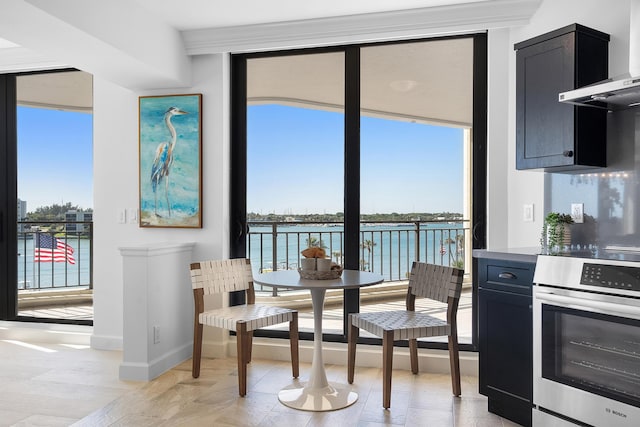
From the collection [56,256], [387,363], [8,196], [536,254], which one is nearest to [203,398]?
[387,363]

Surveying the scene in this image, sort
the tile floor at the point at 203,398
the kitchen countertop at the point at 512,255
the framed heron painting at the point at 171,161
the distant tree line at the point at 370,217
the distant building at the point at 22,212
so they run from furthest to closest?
1. the distant building at the point at 22,212
2. the distant tree line at the point at 370,217
3. the framed heron painting at the point at 171,161
4. the tile floor at the point at 203,398
5. the kitchen countertop at the point at 512,255

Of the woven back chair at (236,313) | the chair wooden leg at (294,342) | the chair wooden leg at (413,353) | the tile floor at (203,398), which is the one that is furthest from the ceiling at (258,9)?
the tile floor at (203,398)

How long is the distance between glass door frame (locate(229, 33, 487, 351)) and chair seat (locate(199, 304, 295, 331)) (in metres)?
0.72

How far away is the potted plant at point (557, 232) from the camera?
298 centimetres

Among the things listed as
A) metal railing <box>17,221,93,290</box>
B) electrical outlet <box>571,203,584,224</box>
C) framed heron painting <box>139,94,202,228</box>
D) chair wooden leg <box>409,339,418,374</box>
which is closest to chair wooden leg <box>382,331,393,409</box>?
chair wooden leg <box>409,339,418,374</box>

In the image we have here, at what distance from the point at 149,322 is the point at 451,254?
3336mm

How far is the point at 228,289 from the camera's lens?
3793 millimetres

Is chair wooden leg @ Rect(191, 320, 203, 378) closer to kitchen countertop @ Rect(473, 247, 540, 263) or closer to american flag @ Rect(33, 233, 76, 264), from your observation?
kitchen countertop @ Rect(473, 247, 540, 263)

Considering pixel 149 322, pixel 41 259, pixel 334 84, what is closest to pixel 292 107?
pixel 334 84

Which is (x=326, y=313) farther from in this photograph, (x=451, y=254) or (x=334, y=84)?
(x=334, y=84)

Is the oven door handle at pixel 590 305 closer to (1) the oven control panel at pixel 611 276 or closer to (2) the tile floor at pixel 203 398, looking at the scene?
(1) the oven control panel at pixel 611 276

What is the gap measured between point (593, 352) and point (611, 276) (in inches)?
15.0

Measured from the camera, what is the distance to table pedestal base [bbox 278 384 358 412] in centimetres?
307

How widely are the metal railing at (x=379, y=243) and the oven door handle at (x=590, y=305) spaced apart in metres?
2.62
